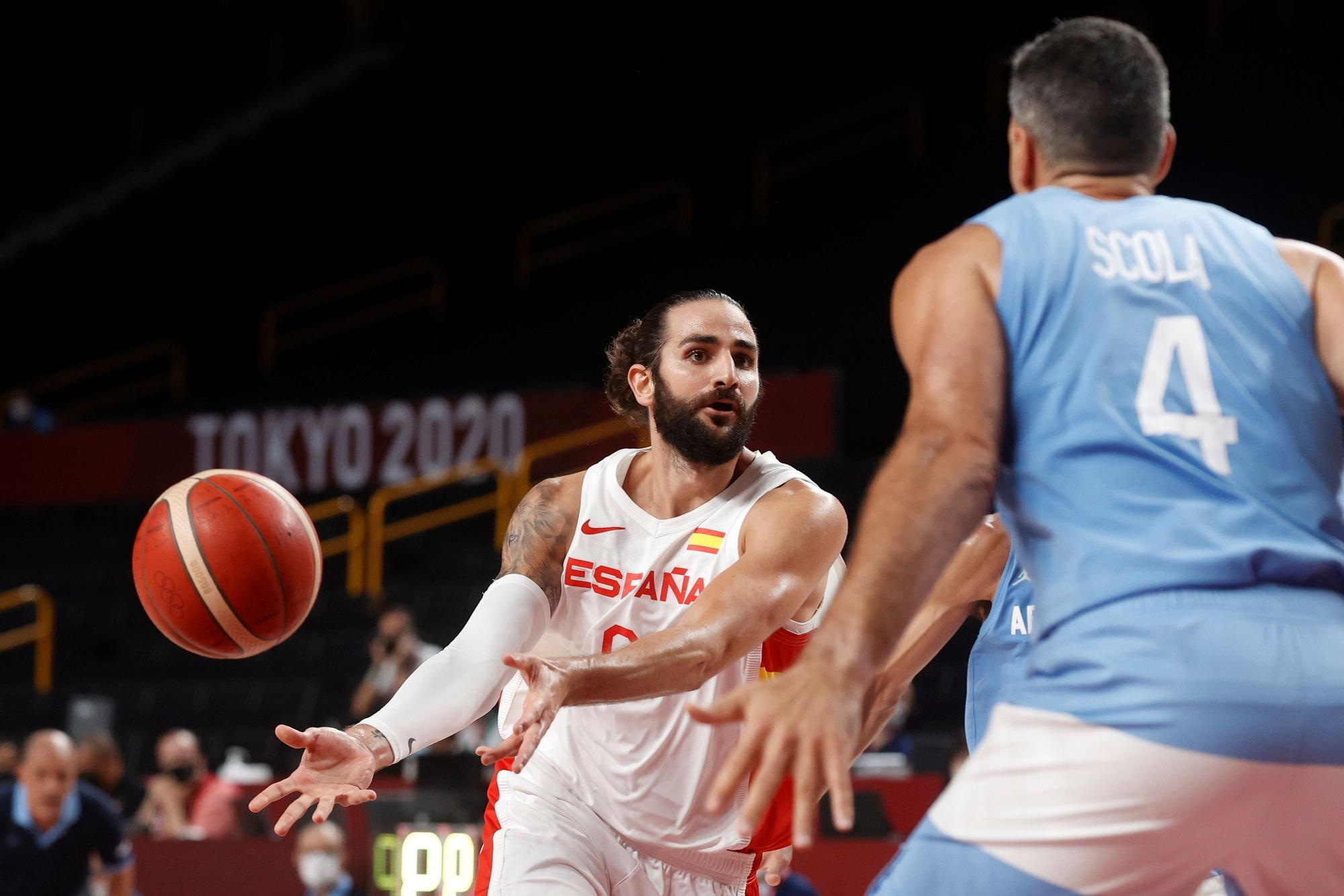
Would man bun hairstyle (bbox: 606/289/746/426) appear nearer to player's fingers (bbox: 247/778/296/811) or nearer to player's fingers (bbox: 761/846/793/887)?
player's fingers (bbox: 761/846/793/887)

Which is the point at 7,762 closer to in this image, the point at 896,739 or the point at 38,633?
the point at 38,633

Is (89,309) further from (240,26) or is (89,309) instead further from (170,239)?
(240,26)

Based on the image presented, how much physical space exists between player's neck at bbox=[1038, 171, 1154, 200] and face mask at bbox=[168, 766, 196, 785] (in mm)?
8061

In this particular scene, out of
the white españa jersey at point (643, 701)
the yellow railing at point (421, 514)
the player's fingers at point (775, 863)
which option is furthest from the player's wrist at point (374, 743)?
the yellow railing at point (421, 514)

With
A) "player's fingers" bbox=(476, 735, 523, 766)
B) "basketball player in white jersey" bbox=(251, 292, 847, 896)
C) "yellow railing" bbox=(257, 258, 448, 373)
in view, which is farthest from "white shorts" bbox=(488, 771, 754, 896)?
"yellow railing" bbox=(257, 258, 448, 373)

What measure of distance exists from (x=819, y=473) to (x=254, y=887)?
236 inches

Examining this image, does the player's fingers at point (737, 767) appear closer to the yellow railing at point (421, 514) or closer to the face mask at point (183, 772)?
the face mask at point (183, 772)

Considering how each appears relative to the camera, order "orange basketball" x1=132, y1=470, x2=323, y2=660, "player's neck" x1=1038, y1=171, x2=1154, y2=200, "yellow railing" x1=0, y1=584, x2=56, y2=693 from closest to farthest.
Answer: "player's neck" x1=1038, y1=171, x2=1154, y2=200 < "orange basketball" x1=132, y1=470, x2=323, y2=660 < "yellow railing" x1=0, y1=584, x2=56, y2=693

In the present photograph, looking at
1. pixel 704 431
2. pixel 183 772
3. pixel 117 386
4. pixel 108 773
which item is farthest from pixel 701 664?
pixel 117 386

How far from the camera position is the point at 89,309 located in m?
18.9

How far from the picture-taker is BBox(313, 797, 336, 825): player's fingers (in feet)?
10.3

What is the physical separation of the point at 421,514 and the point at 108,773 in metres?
5.52

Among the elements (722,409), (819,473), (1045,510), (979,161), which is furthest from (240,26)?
(1045,510)

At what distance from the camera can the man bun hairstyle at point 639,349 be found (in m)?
4.50
